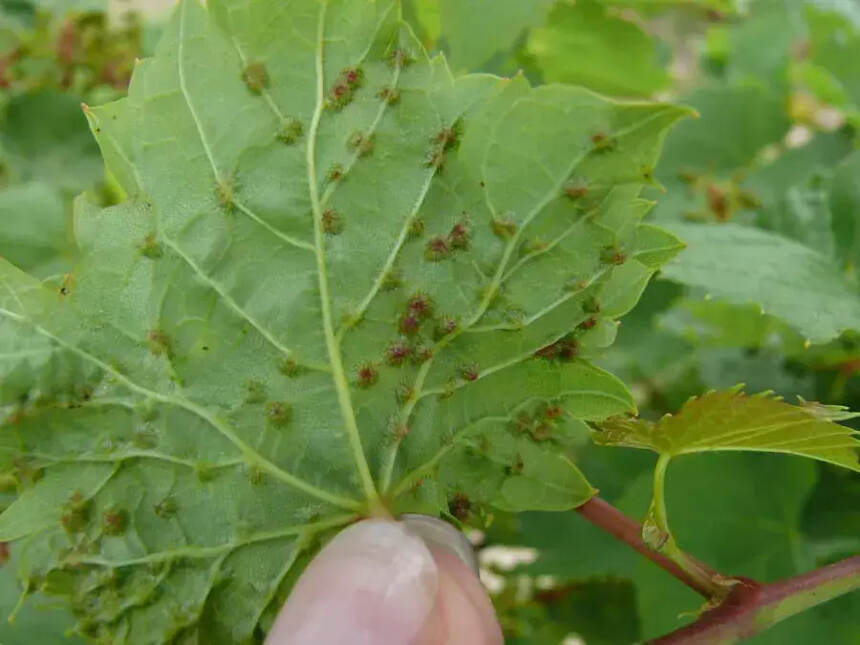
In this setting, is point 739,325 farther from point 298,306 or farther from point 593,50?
point 298,306

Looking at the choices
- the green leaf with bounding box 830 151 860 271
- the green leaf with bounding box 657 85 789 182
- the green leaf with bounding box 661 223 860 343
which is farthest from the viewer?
the green leaf with bounding box 657 85 789 182

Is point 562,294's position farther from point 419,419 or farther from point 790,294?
point 790,294

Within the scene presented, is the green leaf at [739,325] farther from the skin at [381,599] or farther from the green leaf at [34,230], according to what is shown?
the green leaf at [34,230]

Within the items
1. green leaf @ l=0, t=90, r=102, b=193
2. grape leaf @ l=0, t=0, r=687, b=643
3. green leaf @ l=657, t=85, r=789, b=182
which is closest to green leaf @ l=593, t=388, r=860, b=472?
grape leaf @ l=0, t=0, r=687, b=643

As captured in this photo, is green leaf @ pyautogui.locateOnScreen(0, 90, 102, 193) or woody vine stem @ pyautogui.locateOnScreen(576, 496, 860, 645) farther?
green leaf @ pyautogui.locateOnScreen(0, 90, 102, 193)

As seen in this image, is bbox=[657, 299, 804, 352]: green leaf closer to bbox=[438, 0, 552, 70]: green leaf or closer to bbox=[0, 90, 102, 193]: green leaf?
bbox=[438, 0, 552, 70]: green leaf

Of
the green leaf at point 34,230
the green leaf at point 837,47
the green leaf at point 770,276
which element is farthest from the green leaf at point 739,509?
the green leaf at point 34,230

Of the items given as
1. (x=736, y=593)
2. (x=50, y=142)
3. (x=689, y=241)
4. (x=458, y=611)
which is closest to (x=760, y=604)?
(x=736, y=593)
